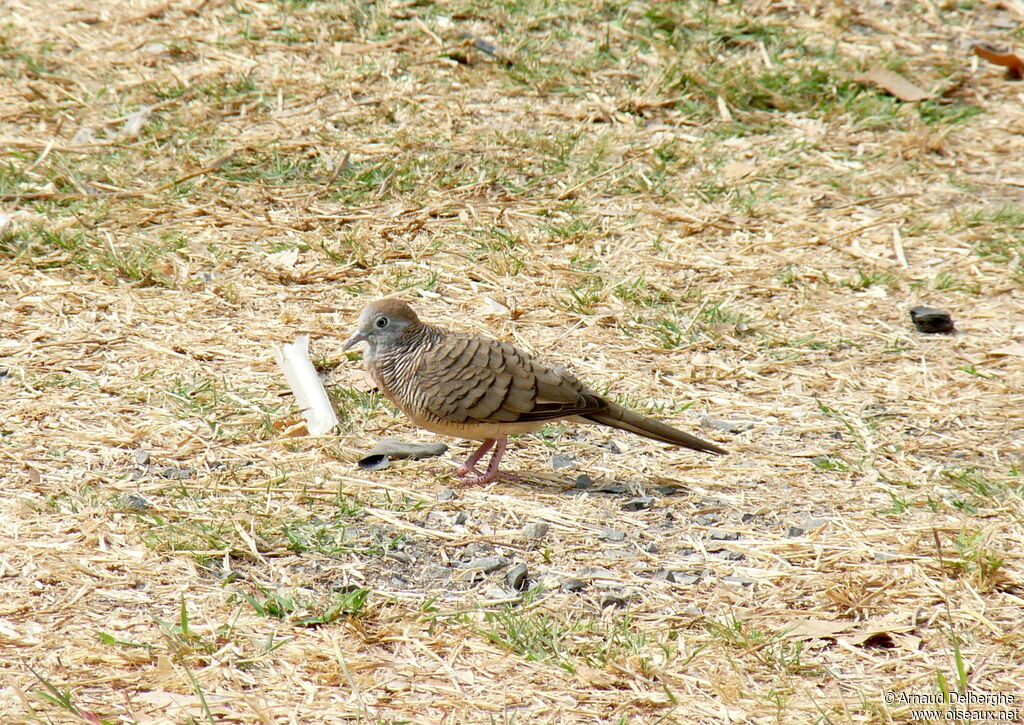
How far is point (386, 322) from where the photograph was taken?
4.87 m

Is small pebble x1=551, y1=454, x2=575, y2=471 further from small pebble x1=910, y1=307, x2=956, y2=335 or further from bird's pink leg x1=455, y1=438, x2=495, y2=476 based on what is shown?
small pebble x1=910, y1=307, x2=956, y2=335

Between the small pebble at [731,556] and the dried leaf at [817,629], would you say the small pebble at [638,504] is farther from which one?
the dried leaf at [817,629]

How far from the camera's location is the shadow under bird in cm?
455

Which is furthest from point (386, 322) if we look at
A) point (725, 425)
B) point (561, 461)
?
point (725, 425)

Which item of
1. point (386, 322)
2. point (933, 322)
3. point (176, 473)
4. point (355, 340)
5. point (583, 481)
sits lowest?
point (933, 322)

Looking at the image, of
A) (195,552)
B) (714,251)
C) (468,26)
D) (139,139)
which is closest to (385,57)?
(468,26)

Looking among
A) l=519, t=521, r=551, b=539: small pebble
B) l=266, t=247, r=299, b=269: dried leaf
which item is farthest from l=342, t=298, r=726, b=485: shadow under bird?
l=266, t=247, r=299, b=269: dried leaf

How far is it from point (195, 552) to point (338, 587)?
1.72ft

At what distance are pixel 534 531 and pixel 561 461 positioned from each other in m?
0.66

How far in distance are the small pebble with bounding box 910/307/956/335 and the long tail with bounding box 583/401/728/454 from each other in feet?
5.76

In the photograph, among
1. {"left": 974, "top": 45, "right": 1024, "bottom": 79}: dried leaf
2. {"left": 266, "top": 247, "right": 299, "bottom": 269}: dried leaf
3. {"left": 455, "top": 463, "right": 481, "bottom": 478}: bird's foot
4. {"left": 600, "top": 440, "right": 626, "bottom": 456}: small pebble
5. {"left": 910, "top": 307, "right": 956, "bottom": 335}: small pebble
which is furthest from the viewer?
{"left": 974, "top": 45, "right": 1024, "bottom": 79}: dried leaf

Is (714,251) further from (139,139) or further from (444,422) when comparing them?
(139,139)

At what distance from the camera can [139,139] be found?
7238 millimetres

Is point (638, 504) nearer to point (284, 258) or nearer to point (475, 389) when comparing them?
point (475, 389)
